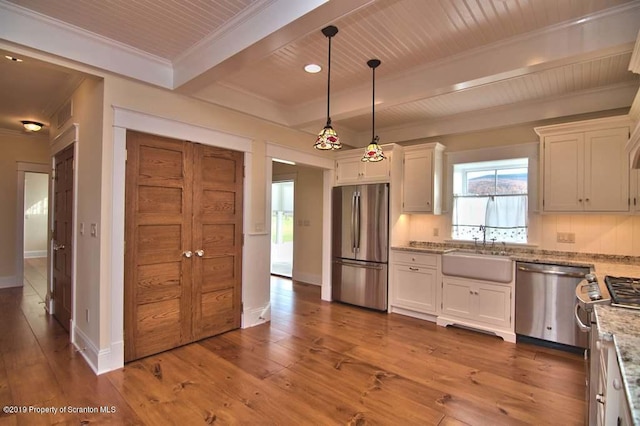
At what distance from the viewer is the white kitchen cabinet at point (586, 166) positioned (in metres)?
3.29

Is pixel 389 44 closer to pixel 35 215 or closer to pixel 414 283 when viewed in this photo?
pixel 414 283

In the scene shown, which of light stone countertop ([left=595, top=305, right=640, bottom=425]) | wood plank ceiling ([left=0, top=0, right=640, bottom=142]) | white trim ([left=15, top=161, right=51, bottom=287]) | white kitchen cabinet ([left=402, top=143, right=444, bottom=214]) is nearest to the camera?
light stone countertop ([left=595, top=305, right=640, bottom=425])

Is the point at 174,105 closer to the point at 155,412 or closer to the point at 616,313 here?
the point at 155,412

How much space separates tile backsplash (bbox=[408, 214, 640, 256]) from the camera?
11.5 feet

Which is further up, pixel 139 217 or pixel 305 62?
pixel 305 62

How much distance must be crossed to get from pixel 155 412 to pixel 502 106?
15.6 feet

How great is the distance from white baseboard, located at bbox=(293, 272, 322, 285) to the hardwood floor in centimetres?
239

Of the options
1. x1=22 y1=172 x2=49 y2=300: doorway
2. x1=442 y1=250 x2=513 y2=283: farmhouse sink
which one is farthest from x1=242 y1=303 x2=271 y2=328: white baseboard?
x1=22 y1=172 x2=49 y2=300: doorway

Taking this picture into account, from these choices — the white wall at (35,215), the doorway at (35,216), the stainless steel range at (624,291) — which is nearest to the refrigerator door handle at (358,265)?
the stainless steel range at (624,291)

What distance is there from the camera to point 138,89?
9.82 feet

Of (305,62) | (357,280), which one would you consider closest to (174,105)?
(305,62)

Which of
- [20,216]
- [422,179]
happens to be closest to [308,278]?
[422,179]

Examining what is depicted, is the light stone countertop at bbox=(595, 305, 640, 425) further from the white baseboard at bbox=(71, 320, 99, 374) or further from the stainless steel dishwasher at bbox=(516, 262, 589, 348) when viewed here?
the white baseboard at bbox=(71, 320, 99, 374)

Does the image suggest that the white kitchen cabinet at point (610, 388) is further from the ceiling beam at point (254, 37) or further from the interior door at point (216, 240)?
the interior door at point (216, 240)
